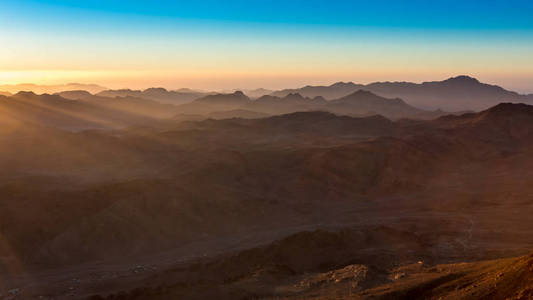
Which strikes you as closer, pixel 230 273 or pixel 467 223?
pixel 230 273

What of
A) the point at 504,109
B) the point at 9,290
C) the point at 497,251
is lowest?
the point at 9,290

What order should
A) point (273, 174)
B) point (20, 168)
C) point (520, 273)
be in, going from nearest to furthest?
point (520, 273)
point (273, 174)
point (20, 168)

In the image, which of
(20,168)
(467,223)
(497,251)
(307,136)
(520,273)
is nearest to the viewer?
(520,273)

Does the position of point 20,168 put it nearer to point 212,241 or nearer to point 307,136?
point 212,241

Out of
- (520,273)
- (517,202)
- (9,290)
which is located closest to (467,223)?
(517,202)

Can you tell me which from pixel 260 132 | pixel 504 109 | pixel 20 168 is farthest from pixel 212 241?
pixel 504 109

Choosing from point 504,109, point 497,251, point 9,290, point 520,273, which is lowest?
point 9,290

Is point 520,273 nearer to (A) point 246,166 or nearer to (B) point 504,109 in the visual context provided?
(A) point 246,166

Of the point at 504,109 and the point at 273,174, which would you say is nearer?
the point at 273,174

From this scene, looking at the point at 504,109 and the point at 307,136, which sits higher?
the point at 504,109
